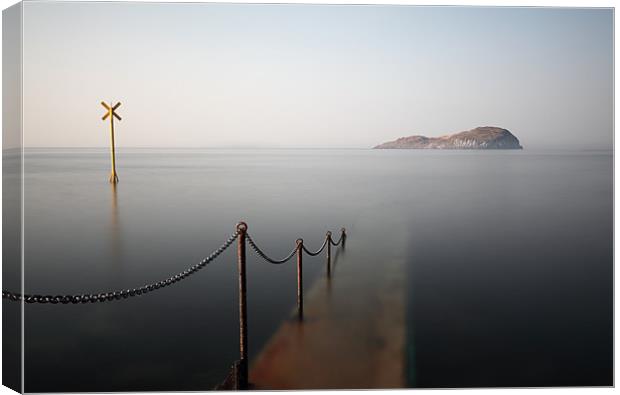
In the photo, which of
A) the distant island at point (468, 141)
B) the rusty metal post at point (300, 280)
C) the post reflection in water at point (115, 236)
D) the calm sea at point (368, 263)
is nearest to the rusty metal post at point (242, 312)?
the calm sea at point (368, 263)

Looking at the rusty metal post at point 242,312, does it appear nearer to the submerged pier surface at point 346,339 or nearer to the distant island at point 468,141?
the submerged pier surface at point 346,339

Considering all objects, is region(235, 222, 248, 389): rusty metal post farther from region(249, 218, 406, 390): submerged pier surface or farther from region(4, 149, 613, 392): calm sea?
region(4, 149, 613, 392): calm sea

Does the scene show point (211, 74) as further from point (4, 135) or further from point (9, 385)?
point (9, 385)

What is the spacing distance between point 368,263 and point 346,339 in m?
1.47

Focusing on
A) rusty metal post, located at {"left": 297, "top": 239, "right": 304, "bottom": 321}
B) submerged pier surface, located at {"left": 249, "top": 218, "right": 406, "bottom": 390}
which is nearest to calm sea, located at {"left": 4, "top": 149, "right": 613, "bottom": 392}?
submerged pier surface, located at {"left": 249, "top": 218, "right": 406, "bottom": 390}

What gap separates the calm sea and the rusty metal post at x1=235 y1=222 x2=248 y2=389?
631 mm

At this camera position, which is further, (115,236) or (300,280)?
(115,236)

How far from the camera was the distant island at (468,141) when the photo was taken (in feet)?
12.1

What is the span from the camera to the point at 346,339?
351 centimetres

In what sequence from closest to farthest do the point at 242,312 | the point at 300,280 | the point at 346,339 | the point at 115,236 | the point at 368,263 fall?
the point at 242,312
the point at 346,339
the point at 300,280
the point at 368,263
the point at 115,236

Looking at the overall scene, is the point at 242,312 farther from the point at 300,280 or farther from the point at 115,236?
the point at 115,236

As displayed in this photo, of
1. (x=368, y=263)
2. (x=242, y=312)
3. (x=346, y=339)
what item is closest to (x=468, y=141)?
(x=368, y=263)

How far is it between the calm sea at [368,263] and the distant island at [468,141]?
9 cm

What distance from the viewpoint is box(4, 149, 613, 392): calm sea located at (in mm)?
3500
